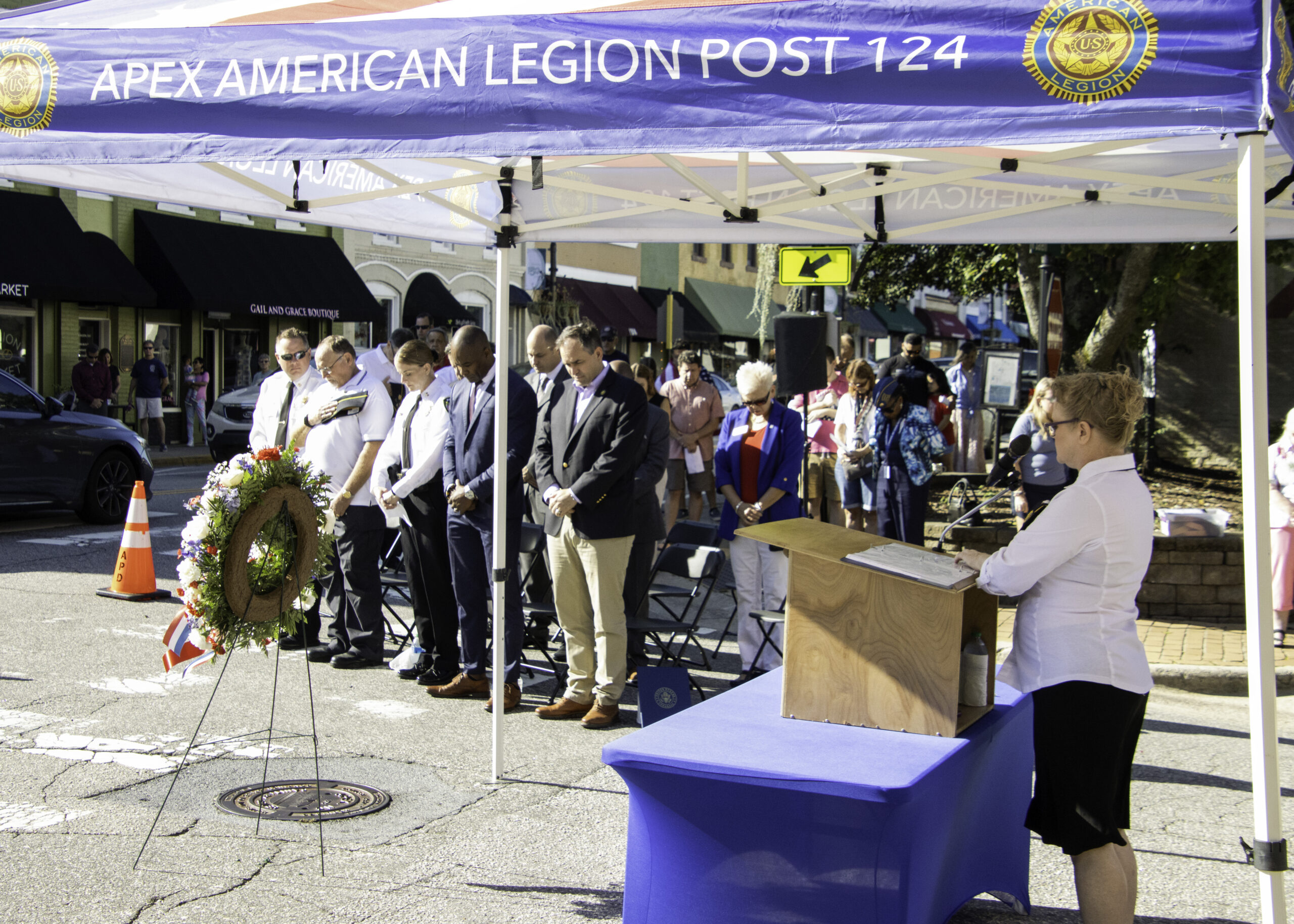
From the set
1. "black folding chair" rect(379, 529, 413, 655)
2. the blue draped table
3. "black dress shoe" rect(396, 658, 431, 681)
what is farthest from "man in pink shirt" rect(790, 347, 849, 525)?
the blue draped table

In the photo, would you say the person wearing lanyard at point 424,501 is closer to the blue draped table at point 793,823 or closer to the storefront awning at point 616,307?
the blue draped table at point 793,823

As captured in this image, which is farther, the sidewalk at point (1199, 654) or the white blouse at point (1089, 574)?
the sidewalk at point (1199, 654)

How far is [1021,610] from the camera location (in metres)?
4.07

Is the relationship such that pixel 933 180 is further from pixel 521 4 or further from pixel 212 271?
pixel 212 271

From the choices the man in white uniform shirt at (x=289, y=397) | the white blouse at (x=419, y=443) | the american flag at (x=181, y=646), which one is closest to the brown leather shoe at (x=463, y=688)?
the white blouse at (x=419, y=443)

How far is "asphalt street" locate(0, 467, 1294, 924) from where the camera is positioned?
4.44 m

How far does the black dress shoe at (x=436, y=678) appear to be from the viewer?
24.8ft

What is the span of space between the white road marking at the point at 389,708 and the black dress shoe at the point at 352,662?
2.80 ft

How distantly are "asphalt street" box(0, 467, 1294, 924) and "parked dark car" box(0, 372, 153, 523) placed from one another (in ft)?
17.2

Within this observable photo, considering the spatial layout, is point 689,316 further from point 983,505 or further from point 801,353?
point 983,505

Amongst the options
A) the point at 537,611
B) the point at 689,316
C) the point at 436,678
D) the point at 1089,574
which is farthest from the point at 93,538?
the point at 689,316

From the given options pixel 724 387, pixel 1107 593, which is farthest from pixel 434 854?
pixel 724 387

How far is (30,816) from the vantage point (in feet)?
16.7

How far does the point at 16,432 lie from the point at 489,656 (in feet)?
24.7
